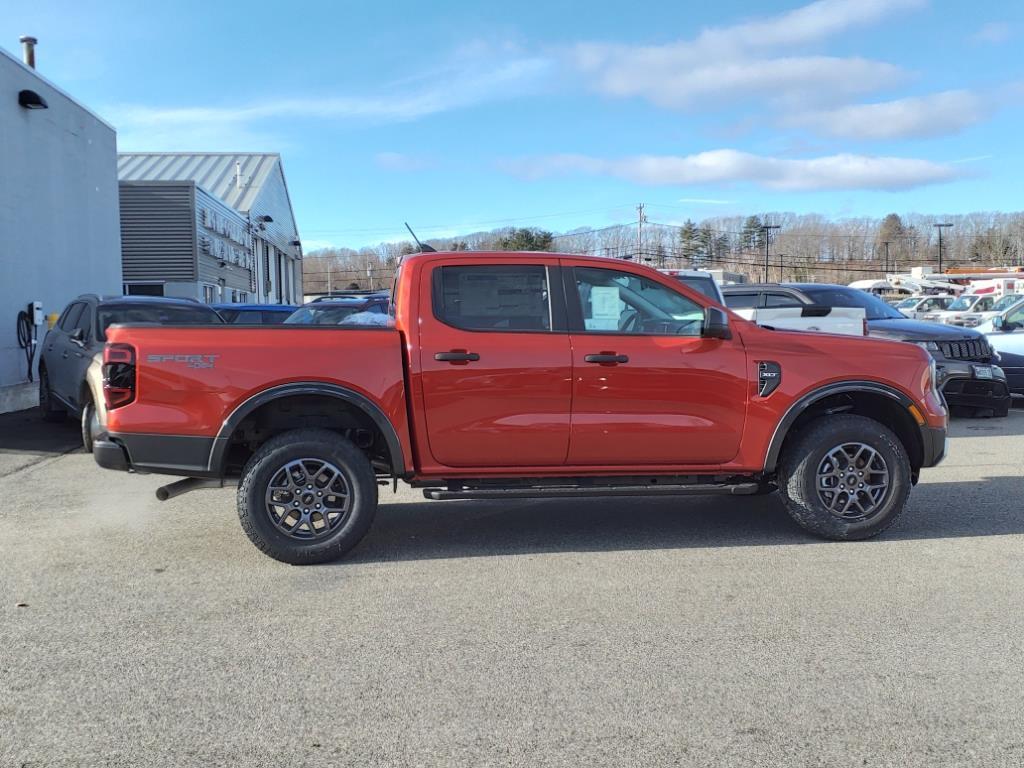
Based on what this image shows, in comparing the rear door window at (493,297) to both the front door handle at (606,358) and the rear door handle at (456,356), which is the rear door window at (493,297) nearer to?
the rear door handle at (456,356)

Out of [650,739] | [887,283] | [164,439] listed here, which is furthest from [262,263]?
[887,283]

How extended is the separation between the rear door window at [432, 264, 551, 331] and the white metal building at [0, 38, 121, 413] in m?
10.2

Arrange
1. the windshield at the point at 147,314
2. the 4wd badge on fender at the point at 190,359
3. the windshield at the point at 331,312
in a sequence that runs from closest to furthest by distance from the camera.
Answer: the 4wd badge on fender at the point at 190,359 < the windshield at the point at 147,314 < the windshield at the point at 331,312

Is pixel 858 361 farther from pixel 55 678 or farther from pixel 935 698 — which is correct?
pixel 55 678

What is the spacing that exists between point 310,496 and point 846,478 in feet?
11.3

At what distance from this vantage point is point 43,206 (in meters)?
14.4

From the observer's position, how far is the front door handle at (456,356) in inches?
204

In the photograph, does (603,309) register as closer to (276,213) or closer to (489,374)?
(489,374)

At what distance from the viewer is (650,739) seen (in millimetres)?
3105

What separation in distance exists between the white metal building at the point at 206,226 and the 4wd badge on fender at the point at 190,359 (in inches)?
952

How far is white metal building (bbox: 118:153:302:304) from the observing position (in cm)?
2767

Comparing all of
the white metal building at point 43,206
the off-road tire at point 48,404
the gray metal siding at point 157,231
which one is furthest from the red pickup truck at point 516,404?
the gray metal siding at point 157,231

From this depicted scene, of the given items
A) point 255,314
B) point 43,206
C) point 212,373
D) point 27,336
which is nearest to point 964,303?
point 255,314

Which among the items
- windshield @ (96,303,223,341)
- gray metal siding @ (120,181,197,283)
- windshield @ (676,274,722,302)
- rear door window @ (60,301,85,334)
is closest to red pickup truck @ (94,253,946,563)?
windshield @ (676,274,722,302)
